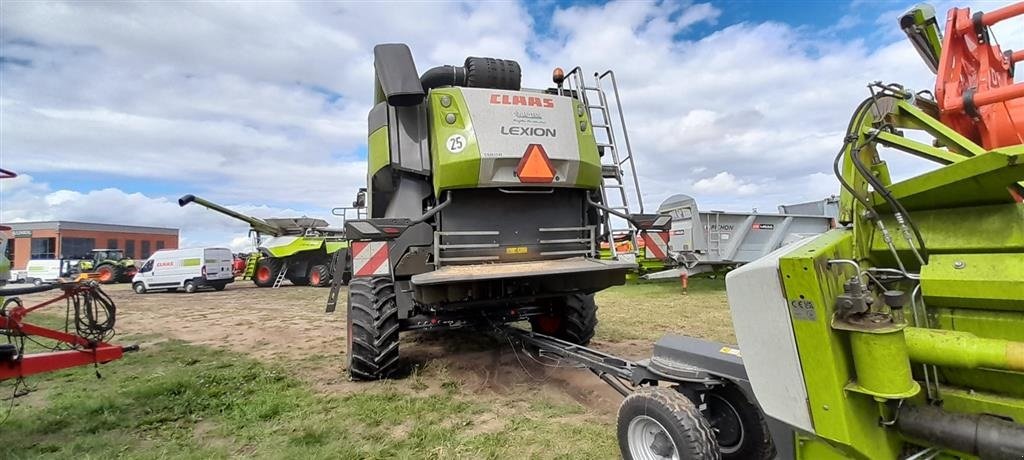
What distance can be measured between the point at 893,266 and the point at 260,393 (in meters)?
4.78

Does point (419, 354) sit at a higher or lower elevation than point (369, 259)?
lower

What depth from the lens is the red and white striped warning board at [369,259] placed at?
4.44 m

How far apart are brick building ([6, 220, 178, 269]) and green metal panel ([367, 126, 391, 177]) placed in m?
36.1

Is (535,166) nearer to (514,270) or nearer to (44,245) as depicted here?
(514,270)

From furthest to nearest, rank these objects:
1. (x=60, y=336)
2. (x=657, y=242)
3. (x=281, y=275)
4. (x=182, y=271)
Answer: (x=281, y=275) < (x=182, y=271) < (x=657, y=242) < (x=60, y=336)

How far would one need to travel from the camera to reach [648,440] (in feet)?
8.51

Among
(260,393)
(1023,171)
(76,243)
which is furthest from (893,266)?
(76,243)

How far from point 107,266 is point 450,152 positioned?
28.7 metres

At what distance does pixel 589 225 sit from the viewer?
5.23 m

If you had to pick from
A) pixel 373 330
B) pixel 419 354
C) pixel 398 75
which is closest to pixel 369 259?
pixel 373 330

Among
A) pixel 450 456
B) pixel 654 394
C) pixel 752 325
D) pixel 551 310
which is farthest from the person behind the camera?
pixel 551 310

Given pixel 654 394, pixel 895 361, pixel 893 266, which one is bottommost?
pixel 654 394

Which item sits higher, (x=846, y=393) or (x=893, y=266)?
(x=893, y=266)

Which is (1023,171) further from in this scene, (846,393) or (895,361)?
(846,393)
